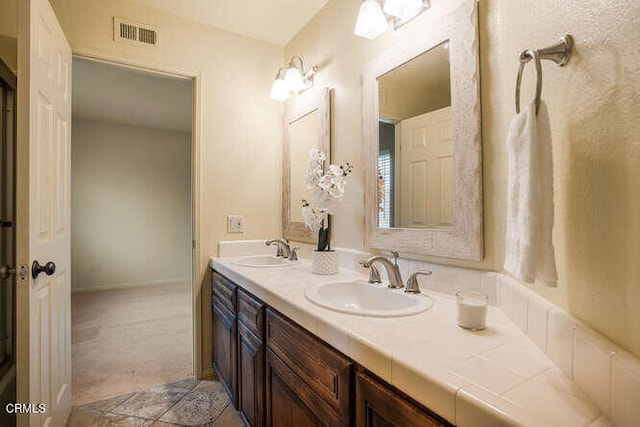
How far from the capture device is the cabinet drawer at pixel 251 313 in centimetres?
132

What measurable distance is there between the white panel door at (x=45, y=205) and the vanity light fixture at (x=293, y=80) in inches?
46.0

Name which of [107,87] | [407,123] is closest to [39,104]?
[407,123]

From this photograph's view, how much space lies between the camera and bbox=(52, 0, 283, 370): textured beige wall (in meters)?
1.92

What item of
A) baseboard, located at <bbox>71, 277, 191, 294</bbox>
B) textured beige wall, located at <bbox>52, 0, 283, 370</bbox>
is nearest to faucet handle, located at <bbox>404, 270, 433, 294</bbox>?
textured beige wall, located at <bbox>52, 0, 283, 370</bbox>

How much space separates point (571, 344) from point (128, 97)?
435 cm

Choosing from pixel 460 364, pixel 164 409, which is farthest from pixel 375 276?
pixel 164 409

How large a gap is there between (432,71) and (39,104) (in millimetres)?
1555

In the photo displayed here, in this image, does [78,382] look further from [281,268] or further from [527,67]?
[527,67]

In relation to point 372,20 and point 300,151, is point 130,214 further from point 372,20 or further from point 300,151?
point 372,20

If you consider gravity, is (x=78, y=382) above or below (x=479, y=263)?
below

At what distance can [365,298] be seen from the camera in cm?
133

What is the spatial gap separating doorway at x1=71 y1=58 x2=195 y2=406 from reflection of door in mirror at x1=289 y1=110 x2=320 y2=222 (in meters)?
1.40

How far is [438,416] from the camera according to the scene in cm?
58

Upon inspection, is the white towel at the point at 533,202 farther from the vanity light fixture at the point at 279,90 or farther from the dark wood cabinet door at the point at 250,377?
the vanity light fixture at the point at 279,90
